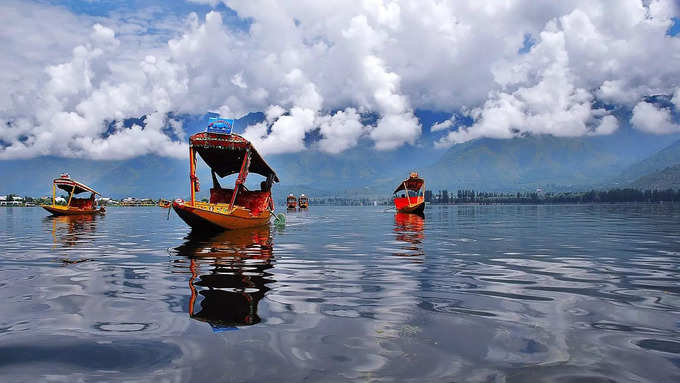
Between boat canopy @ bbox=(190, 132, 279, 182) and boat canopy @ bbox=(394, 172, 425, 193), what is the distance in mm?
30422

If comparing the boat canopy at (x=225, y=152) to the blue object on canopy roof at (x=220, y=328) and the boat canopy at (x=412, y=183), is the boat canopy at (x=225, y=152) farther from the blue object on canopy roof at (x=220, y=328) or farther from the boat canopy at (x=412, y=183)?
the boat canopy at (x=412, y=183)

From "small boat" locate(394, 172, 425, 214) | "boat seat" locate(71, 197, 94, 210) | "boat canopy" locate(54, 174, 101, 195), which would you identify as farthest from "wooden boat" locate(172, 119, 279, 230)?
"boat seat" locate(71, 197, 94, 210)

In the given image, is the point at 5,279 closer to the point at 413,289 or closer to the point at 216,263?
the point at 216,263

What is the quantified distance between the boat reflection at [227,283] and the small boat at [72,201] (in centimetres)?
5081

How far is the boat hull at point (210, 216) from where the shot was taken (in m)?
24.2

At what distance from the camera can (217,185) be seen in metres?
34.8

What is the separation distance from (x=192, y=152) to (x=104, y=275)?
1620 cm

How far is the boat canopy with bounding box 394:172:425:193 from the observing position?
209 feet

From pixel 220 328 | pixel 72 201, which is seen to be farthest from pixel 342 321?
pixel 72 201

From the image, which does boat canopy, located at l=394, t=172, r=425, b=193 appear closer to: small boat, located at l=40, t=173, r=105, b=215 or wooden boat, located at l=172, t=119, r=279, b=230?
wooden boat, located at l=172, t=119, r=279, b=230

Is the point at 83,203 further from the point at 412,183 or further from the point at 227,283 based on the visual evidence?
the point at 227,283

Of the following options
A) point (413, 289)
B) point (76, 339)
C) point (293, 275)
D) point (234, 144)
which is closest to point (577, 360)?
point (413, 289)

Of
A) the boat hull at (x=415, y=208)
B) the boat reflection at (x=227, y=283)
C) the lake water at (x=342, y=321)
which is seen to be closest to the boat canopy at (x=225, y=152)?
the boat reflection at (x=227, y=283)

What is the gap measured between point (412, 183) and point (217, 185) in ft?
123
